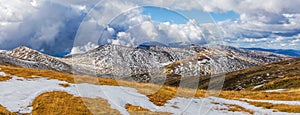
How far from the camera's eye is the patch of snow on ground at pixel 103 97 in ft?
128

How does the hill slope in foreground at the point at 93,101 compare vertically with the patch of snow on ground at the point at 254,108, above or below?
above

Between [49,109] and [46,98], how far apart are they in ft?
14.5

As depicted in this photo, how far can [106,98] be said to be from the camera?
143 ft

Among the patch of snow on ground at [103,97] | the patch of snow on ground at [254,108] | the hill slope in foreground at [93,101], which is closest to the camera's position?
the hill slope in foreground at [93,101]

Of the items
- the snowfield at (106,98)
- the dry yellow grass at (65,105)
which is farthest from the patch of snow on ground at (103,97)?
the dry yellow grass at (65,105)

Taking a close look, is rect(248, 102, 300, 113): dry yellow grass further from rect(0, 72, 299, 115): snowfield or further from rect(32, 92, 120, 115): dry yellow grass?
rect(32, 92, 120, 115): dry yellow grass

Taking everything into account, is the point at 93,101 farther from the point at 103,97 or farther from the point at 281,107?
the point at 281,107

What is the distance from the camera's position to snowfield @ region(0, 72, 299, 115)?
39.1m

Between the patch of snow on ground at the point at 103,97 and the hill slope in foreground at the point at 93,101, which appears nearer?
the hill slope in foreground at the point at 93,101

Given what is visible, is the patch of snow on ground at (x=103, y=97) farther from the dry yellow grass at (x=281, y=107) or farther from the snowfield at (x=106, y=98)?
the dry yellow grass at (x=281, y=107)

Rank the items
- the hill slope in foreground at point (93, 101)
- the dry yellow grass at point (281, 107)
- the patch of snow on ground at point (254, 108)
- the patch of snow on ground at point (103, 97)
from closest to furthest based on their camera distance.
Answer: the hill slope in foreground at point (93, 101), the patch of snow on ground at point (103, 97), the patch of snow on ground at point (254, 108), the dry yellow grass at point (281, 107)

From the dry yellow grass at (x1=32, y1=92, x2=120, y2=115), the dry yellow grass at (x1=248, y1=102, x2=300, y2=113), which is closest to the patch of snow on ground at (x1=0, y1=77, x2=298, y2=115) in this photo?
the dry yellow grass at (x1=32, y1=92, x2=120, y2=115)

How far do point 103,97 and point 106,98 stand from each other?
1.49ft

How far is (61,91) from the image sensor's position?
4512 cm
